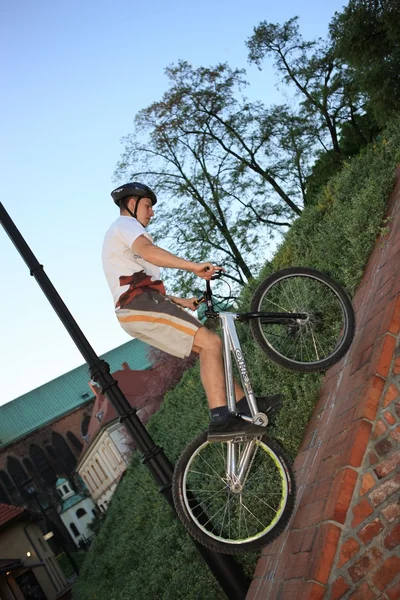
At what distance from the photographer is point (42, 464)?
8256 cm

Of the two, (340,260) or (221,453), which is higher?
(340,260)

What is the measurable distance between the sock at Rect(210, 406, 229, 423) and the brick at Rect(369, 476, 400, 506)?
42.1 inches

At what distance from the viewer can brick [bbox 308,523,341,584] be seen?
3994 millimetres

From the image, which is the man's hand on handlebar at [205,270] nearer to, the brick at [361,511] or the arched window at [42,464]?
the brick at [361,511]

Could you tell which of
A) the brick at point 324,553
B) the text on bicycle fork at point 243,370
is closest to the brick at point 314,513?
the brick at point 324,553

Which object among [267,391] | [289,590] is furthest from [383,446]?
[267,391]

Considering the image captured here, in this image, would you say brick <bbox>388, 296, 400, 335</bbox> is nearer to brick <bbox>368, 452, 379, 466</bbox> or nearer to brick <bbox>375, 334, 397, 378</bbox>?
brick <bbox>375, 334, 397, 378</bbox>

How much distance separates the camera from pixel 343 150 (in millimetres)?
31062

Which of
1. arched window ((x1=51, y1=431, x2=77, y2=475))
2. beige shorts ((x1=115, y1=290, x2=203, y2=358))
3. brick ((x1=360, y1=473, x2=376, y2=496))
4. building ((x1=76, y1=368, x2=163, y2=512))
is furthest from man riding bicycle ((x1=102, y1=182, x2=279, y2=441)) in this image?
arched window ((x1=51, y1=431, x2=77, y2=475))

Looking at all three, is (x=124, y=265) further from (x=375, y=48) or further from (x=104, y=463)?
(x=104, y=463)

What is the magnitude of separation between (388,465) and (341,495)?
38cm

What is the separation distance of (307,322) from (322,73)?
92.7 feet

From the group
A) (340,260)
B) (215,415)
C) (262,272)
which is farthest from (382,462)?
(262,272)

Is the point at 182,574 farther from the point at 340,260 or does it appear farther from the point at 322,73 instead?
the point at 322,73
